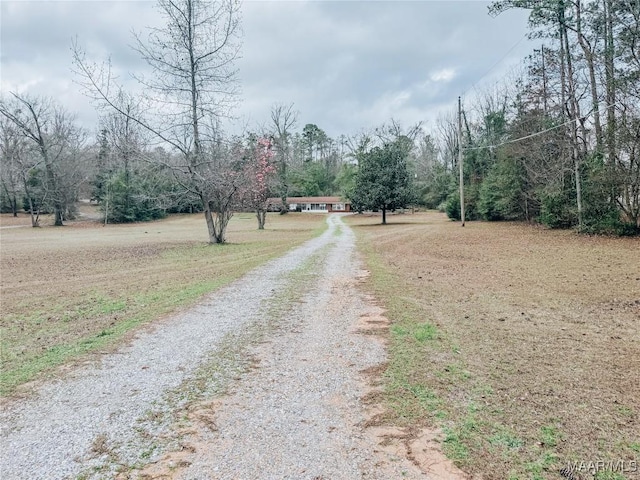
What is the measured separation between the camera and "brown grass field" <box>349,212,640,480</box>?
2.71 m

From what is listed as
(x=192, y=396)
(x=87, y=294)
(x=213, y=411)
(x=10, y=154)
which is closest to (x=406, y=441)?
(x=213, y=411)

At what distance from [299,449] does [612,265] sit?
11.4 m

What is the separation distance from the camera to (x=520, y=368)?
13.6 feet

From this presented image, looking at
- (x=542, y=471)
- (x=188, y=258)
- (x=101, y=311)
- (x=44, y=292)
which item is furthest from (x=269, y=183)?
(x=542, y=471)

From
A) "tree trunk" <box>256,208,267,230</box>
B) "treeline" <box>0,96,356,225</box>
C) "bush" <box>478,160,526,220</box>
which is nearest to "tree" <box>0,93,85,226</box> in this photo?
"treeline" <box>0,96,356,225</box>

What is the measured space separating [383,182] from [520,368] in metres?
29.0

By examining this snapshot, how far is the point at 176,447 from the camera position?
2797mm

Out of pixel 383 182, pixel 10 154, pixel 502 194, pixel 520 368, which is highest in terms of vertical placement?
pixel 10 154

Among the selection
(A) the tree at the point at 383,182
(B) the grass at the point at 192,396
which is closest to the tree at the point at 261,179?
(A) the tree at the point at 383,182

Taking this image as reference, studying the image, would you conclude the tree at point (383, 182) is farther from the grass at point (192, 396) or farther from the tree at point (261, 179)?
the grass at point (192, 396)

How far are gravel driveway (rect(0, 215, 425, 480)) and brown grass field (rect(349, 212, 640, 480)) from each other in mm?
489

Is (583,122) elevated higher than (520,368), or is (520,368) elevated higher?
(583,122)

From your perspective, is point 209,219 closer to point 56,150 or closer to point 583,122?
point 583,122

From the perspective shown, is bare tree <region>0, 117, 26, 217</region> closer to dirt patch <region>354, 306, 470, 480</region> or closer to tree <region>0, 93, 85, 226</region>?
tree <region>0, 93, 85, 226</region>
